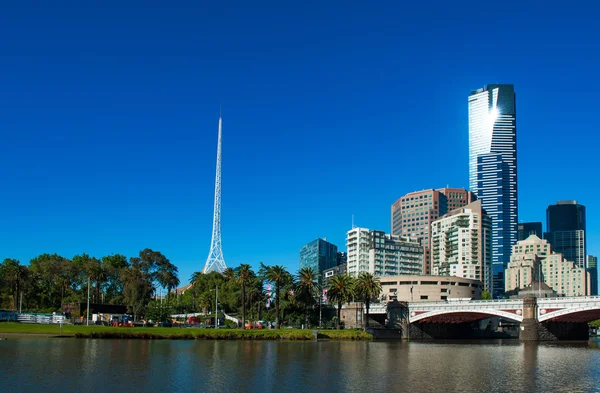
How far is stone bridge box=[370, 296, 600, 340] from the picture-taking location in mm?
139875

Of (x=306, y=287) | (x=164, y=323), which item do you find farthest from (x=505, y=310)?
(x=164, y=323)

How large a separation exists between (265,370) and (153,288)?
11496cm

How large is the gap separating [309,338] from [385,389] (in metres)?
71.2

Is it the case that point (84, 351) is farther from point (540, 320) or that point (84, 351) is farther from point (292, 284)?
point (540, 320)

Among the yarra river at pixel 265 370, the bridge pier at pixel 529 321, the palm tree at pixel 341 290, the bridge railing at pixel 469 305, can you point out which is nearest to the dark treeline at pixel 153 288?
the palm tree at pixel 341 290

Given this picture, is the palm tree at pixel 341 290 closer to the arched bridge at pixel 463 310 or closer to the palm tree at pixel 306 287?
the palm tree at pixel 306 287

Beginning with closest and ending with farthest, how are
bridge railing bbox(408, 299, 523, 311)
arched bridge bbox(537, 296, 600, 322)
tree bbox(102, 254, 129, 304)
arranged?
arched bridge bbox(537, 296, 600, 322)
bridge railing bbox(408, 299, 523, 311)
tree bbox(102, 254, 129, 304)

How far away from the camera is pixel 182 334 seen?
116m

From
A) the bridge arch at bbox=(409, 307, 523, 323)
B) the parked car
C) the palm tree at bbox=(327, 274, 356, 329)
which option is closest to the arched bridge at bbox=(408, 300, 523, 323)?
the bridge arch at bbox=(409, 307, 523, 323)

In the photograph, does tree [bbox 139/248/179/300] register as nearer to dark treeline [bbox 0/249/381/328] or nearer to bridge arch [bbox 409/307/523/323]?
dark treeline [bbox 0/249/381/328]

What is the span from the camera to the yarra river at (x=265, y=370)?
5588 cm

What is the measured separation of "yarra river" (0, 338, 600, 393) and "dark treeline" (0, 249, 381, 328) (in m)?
52.5

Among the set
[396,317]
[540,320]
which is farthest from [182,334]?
[540,320]

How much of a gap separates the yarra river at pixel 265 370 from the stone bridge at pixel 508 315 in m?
44.1
